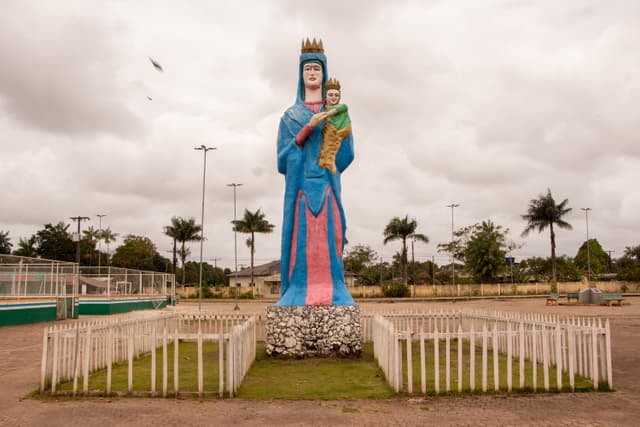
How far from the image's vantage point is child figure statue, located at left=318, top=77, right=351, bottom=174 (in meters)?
14.2

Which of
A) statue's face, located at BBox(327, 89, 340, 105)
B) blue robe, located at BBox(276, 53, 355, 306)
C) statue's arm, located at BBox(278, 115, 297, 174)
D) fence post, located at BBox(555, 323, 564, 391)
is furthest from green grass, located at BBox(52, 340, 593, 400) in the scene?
statue's face, located at BBox(327, 89, 340, 105)

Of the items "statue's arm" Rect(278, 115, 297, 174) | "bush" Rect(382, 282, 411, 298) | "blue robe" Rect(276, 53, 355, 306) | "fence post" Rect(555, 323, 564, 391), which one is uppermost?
"statue's arm" Rect(278, 115, 297, 174)

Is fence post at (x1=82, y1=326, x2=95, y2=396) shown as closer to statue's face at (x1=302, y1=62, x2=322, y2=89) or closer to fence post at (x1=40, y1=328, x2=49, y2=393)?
fence post at (x1=40, y1=328, x2=49, y2=393)

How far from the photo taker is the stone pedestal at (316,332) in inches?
524

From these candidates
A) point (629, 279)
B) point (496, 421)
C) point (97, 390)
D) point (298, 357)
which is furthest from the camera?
point (629, 279)

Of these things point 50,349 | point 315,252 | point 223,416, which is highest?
point 315,252

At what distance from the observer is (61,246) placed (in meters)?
70.1

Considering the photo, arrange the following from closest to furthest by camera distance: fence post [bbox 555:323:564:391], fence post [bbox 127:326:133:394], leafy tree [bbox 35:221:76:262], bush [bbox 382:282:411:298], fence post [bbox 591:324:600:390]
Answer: fence post [bbox 127:326:133:394] < fence post [bbox 555:323:564:391] < fence post [bbox 591:324:600:390] < bush [bbox 382:282:411:298] < leafy tree [bbox 35:221:76:262]

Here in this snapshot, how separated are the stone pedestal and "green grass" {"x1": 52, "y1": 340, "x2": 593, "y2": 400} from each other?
0.23 m

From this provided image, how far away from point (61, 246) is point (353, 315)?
65.2m

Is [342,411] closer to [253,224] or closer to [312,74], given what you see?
[312,74]

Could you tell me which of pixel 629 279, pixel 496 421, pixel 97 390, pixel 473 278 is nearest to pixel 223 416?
pixel 97 390

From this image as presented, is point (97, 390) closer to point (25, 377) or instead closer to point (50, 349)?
point (50, 349)

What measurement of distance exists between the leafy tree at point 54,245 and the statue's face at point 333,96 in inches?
2490
